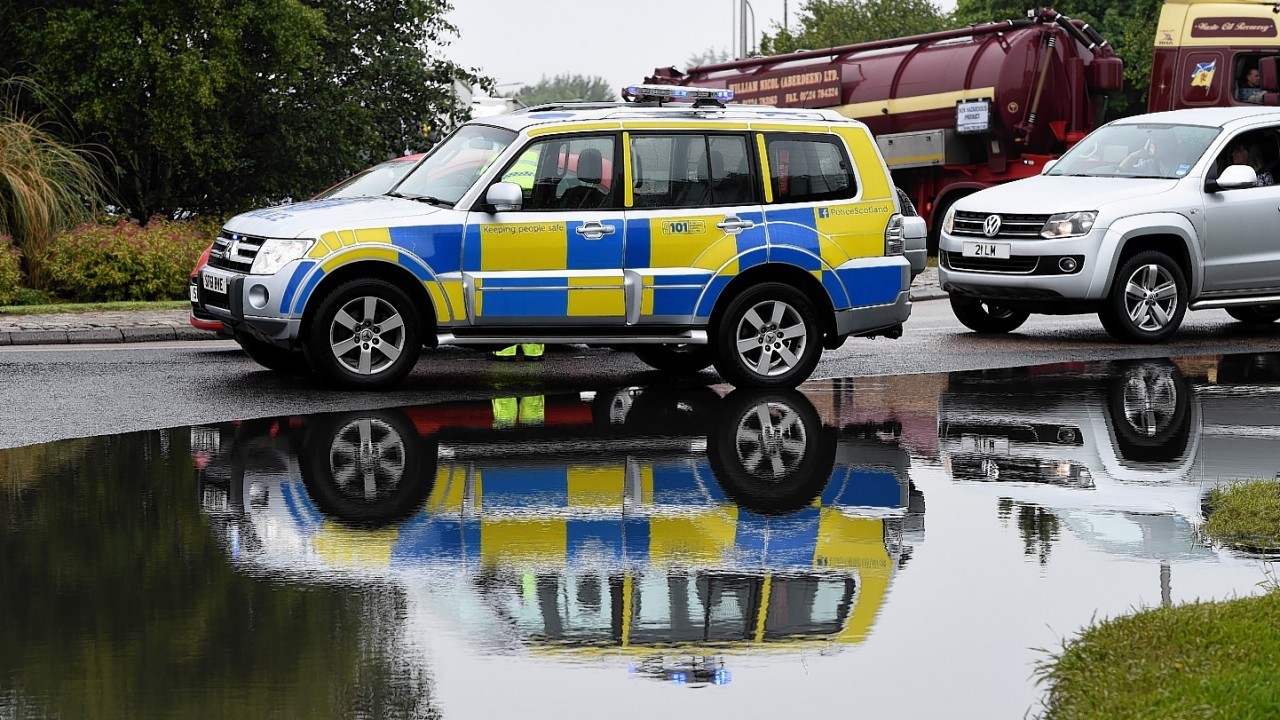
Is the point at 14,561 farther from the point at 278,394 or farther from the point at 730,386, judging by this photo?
the point at 730,386

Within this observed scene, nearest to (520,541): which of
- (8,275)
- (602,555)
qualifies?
(602,555)

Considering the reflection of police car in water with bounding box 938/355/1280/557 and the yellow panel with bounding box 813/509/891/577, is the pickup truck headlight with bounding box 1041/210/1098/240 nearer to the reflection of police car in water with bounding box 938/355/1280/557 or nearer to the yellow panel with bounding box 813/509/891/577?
the reflection of police car in water with bounding box 938/355/1280/557

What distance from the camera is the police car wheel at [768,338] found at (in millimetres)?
12766

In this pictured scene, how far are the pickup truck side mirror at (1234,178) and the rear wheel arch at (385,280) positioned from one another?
23.6 feet

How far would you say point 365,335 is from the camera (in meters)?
12.3

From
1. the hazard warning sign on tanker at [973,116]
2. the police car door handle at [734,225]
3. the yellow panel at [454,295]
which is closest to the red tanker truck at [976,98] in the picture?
the hazard warning sign on tanker at [973,116]

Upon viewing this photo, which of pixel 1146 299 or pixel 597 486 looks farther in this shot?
pixel 1146 299

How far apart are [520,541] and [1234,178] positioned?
998cm

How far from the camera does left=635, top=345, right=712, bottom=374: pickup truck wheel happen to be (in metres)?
14.1

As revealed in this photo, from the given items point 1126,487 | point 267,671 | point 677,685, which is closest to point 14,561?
point 267,671

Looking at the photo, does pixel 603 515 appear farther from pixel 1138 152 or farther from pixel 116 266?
pixel 116 266

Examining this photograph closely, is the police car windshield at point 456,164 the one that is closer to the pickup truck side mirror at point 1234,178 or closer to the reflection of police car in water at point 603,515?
the reflection of police car in water at point 603,515

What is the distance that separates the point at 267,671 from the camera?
18.5 feet

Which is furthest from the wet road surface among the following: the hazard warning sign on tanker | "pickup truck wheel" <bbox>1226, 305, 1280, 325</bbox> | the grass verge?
the hazard warning sign on tanker
